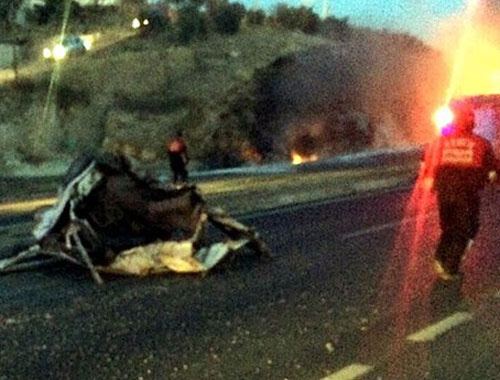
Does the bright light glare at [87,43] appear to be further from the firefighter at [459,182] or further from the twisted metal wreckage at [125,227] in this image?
A: the firefighter at [459,182]

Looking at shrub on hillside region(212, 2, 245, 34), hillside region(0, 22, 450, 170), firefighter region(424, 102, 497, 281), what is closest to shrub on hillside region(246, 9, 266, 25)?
shrub on hillside region(212, 2, 245, 34)

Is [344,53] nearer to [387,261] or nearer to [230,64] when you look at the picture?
[230,64]

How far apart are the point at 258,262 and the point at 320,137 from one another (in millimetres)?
51914

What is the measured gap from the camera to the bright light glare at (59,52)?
73.2m

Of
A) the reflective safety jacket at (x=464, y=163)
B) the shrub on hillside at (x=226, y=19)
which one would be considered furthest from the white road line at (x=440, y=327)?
the shrub on hillside at (x=226, y=19)

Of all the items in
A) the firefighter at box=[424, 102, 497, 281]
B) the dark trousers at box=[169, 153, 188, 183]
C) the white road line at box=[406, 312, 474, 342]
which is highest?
the firefighter at box=[424, 102, 497, 281]

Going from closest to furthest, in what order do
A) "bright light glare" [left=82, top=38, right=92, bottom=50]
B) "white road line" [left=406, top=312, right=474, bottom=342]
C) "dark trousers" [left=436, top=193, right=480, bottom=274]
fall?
1. "white road line" [left=406, top=312, right=474, bottom=342]
2. "dark trousers" [left=436, top=193, right=480, bottom=274]
3. "bright light glare" [left=82, top=38, right=92, bottom=50]

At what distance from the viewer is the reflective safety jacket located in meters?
13.7

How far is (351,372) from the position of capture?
29.1ft

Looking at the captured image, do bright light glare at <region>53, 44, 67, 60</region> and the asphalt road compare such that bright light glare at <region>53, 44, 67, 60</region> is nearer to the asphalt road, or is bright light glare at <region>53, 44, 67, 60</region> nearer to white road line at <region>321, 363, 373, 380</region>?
the asphalt road

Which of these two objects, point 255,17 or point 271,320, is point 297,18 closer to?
point 255,17

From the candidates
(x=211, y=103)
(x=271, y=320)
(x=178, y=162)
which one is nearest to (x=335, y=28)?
(x=211, y=103)

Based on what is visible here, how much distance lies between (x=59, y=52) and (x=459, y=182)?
62168 mm

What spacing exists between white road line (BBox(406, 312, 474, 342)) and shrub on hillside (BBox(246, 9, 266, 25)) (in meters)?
73.5
